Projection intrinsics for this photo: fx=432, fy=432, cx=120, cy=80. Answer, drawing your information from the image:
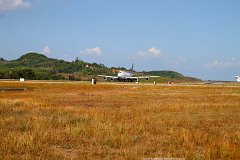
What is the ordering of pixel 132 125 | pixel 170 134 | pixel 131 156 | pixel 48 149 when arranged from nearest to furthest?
pixel 131 156 < pixel 48 149 < pixel 170 134 < pixel 132 125

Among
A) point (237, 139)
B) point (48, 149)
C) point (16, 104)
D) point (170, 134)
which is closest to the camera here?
point (48, 149)

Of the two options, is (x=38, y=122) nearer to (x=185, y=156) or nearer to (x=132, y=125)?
(x=132, y=125)

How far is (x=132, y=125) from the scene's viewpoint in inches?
930

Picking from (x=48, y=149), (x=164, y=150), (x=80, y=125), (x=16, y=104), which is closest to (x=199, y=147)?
(x=164, y=150)

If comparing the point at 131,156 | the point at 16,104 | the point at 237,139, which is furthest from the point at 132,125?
the point at 16,104

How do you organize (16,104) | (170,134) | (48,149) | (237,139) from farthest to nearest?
(16,104)
(170,134)
(237,139)
(48,149)

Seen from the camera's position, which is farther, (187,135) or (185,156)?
(187,135)

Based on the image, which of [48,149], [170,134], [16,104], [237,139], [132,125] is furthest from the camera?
[16,104]

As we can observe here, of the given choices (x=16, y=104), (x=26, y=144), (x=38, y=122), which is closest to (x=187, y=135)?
(x=26, y=144)

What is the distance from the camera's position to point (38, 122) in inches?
968

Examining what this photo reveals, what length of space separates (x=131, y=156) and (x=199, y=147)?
3629 mm

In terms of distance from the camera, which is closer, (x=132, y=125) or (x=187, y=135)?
(x=187, y=135)

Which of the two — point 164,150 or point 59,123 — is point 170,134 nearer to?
point 164,150

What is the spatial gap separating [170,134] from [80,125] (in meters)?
5.48
